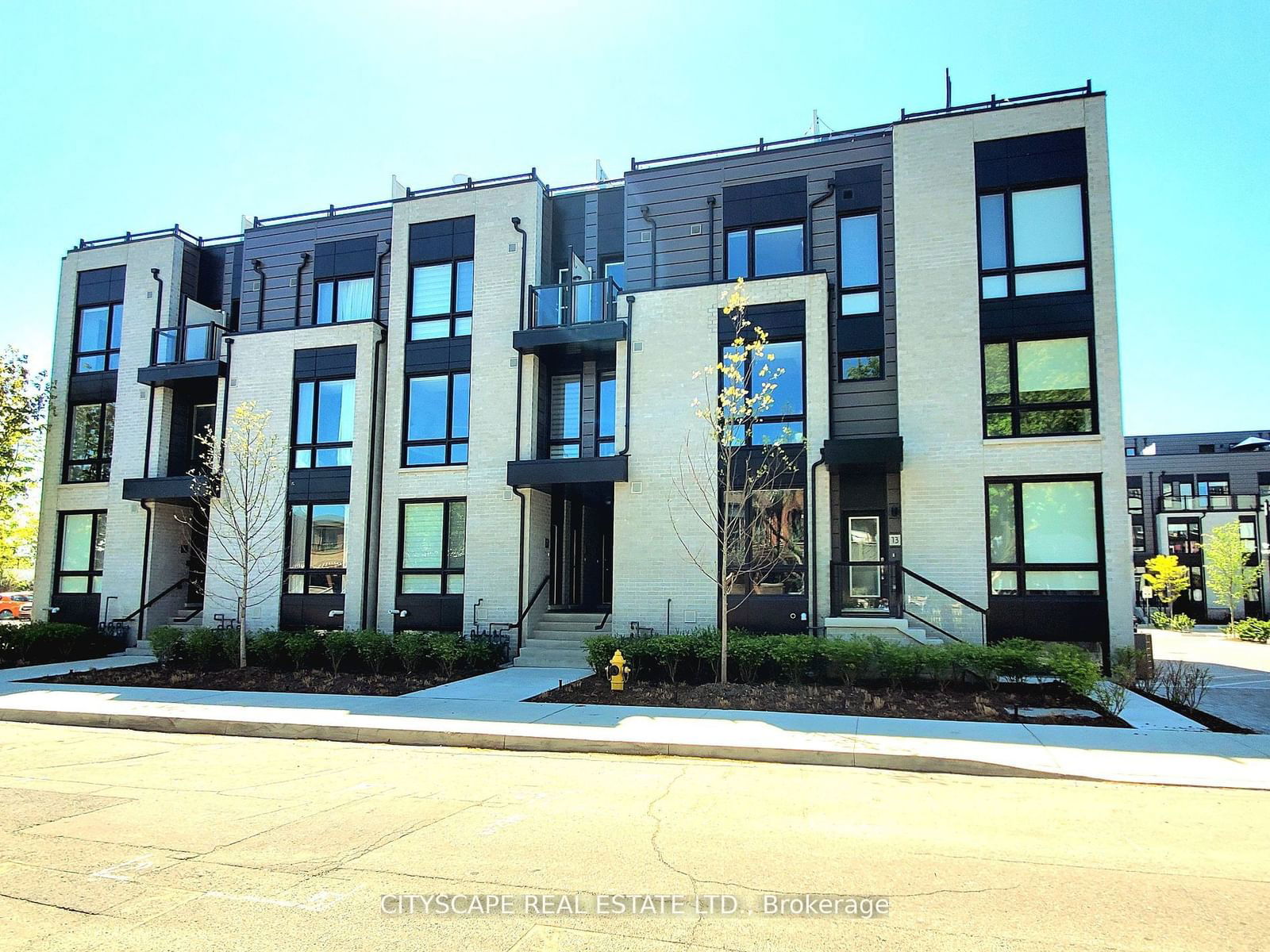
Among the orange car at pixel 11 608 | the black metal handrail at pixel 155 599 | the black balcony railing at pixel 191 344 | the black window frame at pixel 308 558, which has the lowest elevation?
the orange car at pixel 11 608

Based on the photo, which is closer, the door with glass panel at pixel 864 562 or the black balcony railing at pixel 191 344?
the door with glass panel at pixel 864 562

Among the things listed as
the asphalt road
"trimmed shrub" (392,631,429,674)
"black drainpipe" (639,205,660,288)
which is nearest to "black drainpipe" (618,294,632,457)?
"black drainpipe" (639,205,660,288)

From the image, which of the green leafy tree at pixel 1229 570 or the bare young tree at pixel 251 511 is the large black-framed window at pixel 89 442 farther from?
the green leafy tree at pixel 1229 570

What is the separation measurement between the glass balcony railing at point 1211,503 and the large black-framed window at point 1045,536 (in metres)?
54.3

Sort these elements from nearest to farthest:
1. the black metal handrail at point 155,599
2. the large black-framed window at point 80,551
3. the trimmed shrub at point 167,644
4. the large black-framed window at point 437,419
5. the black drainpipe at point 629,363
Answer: the trimmed shrub at point 167,644 → the black drainpipe at point 629,363 → the large black-framed window at point 437,419 → the black metal handrail at point 155,599 → the large black-framed window at point 80,551

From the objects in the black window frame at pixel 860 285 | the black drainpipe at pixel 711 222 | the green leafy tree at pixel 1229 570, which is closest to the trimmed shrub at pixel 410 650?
the black drainpipe at pixel 711 222

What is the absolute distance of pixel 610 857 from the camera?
5500 millimetres

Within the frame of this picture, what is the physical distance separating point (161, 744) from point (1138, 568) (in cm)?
6800

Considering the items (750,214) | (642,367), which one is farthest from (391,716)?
(750,214)

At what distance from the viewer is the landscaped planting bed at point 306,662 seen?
14469 millimetres

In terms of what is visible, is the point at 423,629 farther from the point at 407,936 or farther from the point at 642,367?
the point at 407,936

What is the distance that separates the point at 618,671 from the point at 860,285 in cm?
938

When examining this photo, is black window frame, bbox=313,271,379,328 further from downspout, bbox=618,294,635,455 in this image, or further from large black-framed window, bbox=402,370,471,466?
downspout, bbox=618,294,635,455

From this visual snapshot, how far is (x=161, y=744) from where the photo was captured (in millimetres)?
10117
